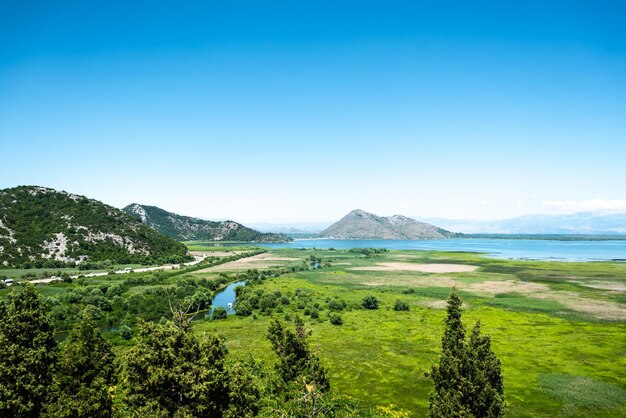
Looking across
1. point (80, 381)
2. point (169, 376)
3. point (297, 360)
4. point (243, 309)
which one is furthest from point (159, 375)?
point (243, 309)

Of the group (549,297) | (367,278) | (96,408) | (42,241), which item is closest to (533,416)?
(96,408)

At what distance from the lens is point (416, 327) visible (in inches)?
2662

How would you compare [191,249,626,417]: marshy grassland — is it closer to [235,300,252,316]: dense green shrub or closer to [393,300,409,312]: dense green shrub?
[393,300,409,312]: dense green shrub

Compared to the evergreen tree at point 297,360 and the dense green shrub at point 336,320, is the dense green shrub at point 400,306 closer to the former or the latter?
the dense green shrub at point 336,320

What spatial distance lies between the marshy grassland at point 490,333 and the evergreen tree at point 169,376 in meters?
13.0

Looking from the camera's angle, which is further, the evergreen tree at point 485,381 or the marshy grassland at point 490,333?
the marshy grassland at point 490,333

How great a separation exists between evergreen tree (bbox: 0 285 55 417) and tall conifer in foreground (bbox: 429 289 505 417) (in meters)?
26.3

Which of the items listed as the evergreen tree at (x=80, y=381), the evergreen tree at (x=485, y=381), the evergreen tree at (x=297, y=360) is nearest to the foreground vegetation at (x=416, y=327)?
the evergreen tree at (x=80, y=381)

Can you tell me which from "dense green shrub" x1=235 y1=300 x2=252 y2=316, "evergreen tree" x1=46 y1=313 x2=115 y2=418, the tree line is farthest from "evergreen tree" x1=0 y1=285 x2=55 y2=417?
"dense green shrub" x1=235 y1=300 x2=252 y2=316

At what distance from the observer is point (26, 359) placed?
23.0 m

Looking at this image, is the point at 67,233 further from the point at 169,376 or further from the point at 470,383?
the point at 470,383

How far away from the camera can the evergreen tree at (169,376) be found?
57.4ft

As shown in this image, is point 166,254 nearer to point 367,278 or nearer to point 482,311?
point 367,278

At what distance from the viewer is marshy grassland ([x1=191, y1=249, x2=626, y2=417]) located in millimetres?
40406
